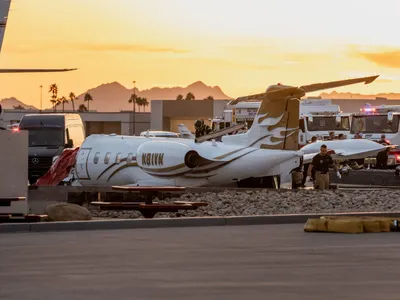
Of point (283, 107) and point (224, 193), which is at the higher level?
point (283, 107)

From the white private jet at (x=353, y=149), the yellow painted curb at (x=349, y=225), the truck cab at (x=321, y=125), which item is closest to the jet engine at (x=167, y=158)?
the white private jet at (x=353, y=149)

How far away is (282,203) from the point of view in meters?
28.6

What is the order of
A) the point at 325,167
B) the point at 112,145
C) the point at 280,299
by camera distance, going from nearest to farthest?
the point at 280,299
the point at 325,167
the point at 112,145

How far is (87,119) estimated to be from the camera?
154m

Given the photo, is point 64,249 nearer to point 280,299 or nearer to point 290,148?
point 280,299

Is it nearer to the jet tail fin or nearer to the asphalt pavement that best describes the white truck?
the jet tail fin

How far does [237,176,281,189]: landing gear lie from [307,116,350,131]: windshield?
75.8 feet

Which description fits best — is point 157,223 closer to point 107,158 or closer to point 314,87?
point 314,87

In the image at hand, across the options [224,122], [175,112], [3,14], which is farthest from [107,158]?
[175,112]

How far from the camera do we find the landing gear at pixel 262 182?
34.7 m

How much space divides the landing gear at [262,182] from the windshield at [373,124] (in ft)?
Result: 58.8

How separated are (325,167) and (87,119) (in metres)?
120

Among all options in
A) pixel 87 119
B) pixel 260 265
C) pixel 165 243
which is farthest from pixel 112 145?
pixel 87 119

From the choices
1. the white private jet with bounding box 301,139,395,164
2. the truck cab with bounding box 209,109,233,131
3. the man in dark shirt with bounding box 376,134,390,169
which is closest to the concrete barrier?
the white private jet with bounding box 301,139,395,164
